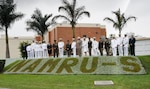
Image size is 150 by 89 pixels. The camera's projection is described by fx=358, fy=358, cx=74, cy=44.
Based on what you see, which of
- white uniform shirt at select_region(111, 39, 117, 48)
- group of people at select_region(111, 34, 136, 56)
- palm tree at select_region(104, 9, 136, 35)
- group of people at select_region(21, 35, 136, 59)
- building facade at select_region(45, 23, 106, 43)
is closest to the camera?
group of people at select_region(111, 34, 136, 56)

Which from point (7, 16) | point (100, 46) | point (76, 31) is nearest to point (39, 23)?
point (7, 16)

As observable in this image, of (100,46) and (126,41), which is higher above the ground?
(126,41)

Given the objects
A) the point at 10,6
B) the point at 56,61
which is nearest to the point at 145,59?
the point at 56,61

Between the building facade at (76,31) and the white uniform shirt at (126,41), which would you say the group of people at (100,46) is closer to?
the white uniform shirt at (126,41)

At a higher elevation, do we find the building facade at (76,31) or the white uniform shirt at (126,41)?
the building facade at (76,31)

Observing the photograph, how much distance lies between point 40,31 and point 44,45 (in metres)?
20.4

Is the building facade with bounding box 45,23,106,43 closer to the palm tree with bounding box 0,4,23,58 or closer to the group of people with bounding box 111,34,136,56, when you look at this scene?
the palm tree with bounding box 0,4,23,58

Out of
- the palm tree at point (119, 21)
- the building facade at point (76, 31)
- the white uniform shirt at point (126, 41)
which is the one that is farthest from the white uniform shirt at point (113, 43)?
the building facade at point (76, 31)

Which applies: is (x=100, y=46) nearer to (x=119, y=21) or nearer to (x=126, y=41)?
(x=126, y=41)

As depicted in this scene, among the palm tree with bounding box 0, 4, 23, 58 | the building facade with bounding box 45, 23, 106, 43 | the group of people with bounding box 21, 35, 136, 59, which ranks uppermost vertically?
the palm tree with bounding box 0, 4, 23, 58

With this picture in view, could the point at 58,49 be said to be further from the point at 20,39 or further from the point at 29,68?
the point at 20,39

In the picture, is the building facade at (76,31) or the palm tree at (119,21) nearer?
the palm tree at (119,21)

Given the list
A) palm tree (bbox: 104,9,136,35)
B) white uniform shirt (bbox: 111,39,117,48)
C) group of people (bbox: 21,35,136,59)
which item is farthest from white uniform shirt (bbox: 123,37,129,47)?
palm tree (bbox: 104,9,136,35)

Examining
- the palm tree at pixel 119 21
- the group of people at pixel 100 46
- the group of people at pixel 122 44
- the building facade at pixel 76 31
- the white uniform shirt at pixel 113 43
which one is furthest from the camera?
the building facade at pixel 76 31
